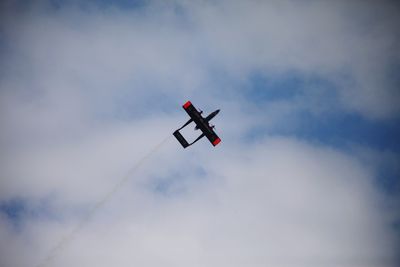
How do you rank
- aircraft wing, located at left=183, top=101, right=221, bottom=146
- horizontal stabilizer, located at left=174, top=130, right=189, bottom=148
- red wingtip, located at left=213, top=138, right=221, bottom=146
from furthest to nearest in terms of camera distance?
horizontal stabilizer, located at left=174, top=130, right=189, bottom=148 → red wingtip, located at left=213, top=138, right=221, bottom=146 → aircraft wing, located at left=183, top=101, right=221, bottom=146

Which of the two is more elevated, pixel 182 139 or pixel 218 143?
pixel 182 139

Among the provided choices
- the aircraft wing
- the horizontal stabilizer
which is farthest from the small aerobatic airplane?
the horizontal stabilizer

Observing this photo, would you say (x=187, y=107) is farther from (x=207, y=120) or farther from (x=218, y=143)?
(x=218, y=143)

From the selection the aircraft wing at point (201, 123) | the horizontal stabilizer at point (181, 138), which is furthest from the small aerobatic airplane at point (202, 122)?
the horizontal stabilizer at point (181, 138)

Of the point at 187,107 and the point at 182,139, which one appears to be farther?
the point at 182,139

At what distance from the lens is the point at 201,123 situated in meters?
57.8

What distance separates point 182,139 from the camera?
202ft

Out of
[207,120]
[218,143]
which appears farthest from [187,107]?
[218,143]

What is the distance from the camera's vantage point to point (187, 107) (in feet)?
188

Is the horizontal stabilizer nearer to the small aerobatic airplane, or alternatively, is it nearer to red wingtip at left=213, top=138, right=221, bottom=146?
the small aerobatic airplane

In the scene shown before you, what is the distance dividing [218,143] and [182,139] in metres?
6.30

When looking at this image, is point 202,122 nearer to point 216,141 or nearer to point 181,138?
point 216,141

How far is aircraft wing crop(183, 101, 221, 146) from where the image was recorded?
57.2 m

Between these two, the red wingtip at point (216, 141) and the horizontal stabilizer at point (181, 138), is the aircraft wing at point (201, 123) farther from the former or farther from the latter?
the horizontal stabilizer at point (181, 138)
